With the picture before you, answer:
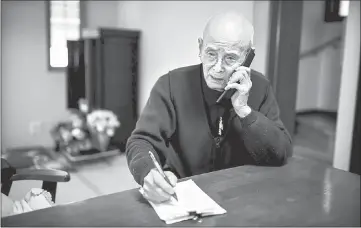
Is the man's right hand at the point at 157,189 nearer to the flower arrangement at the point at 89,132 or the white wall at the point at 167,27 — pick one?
the white wall at the point at 167,27

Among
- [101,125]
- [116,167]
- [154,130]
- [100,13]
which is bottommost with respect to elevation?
[116,167]

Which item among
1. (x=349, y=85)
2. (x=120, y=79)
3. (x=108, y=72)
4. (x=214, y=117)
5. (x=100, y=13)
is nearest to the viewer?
(x=214, y=117)

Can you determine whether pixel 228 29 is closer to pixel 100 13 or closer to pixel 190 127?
pixel 190 127

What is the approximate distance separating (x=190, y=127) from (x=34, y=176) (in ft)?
2.15

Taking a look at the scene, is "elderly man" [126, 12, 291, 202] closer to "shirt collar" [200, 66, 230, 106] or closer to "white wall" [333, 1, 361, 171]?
"shirt collar" [200, 66, 230, 106]

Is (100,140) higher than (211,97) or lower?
lower

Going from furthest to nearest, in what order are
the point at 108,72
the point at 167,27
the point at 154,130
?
the point at 108,72
the point at 167,27
the point at 154,130

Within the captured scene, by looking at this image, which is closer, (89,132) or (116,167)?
(116,167)

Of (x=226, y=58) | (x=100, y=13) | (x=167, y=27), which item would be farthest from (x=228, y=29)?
(x=100, y=13)

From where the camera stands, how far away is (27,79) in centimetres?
430

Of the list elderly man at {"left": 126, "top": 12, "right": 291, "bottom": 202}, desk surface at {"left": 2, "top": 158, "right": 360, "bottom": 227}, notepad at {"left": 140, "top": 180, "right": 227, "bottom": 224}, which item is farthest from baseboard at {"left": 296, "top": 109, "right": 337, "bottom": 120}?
notepad at {"left": 140, "top": 180, "right": 227, "bottom": 224}

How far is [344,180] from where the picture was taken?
108 cm

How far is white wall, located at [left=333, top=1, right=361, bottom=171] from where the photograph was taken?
232cm

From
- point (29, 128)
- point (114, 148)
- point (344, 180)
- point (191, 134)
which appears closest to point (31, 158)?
point (29, 128)
